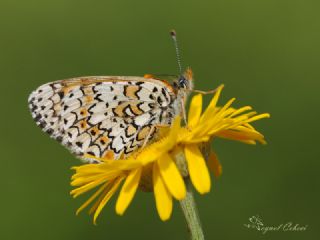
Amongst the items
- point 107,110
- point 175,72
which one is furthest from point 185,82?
point 175,72

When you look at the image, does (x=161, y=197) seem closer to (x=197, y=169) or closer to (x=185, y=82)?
(x=197, y=169)

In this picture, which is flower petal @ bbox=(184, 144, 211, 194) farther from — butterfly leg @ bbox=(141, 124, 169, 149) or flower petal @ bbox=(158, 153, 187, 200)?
butterfly leg @ bbox=(141, 124, 169, 149)

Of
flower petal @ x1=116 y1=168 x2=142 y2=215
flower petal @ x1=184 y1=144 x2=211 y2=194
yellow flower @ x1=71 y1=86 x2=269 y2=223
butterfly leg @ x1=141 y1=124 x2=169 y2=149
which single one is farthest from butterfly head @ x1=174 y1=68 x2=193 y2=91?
flower petal @ x1=116 y1=168 x2=142 y2=215

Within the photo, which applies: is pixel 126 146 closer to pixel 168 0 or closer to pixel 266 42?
pixel 266 42

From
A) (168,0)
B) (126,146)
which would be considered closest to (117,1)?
(168,0)

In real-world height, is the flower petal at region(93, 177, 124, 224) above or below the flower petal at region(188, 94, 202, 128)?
below

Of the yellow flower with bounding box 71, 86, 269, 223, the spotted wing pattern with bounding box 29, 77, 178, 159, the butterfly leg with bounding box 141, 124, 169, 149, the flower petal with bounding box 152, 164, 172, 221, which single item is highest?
the spotted wing pattern with bounding box 29, 77, 178, 159

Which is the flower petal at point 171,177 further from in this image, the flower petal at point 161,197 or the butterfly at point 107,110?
the butterfly at point 107,110

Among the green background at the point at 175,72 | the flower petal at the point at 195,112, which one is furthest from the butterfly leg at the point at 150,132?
the green background at the point at 175,72
